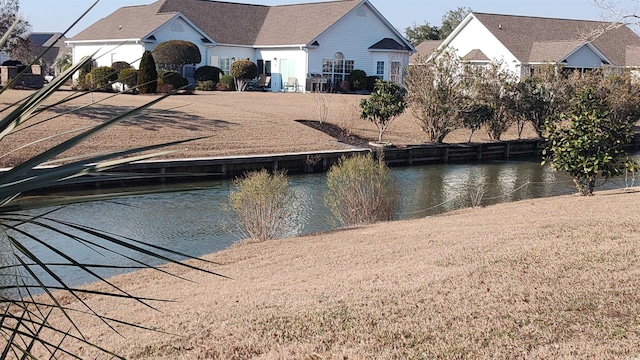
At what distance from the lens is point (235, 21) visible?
49188 mm

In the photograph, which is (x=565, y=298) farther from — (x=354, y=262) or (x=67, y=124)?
(x=67, y=124)

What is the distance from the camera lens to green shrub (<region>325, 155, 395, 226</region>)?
1504cm

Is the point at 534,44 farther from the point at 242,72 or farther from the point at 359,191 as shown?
the point at 359,191

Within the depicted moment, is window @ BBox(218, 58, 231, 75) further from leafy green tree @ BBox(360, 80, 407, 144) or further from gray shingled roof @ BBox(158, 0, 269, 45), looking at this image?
leafy green tree @ BBox(360, 80, 407, 144)

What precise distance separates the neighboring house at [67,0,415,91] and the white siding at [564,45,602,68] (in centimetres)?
994

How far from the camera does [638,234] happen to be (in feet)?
33.1

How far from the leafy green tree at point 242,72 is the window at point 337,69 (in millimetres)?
5001

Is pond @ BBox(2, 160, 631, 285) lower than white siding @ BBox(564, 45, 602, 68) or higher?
lower

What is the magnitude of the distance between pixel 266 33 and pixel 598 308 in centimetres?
4373

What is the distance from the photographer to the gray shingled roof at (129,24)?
4350 centimetres

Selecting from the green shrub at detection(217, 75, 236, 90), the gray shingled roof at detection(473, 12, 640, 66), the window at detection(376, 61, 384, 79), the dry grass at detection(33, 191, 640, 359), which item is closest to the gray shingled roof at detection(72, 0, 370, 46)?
the green shrub at detection(217, 75, 236, 90)

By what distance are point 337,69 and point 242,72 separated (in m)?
6.91

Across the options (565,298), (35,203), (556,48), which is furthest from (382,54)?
(35,203)

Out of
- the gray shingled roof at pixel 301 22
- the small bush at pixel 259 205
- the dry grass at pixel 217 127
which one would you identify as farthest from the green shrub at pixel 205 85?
the small bush at pixel 259 205
